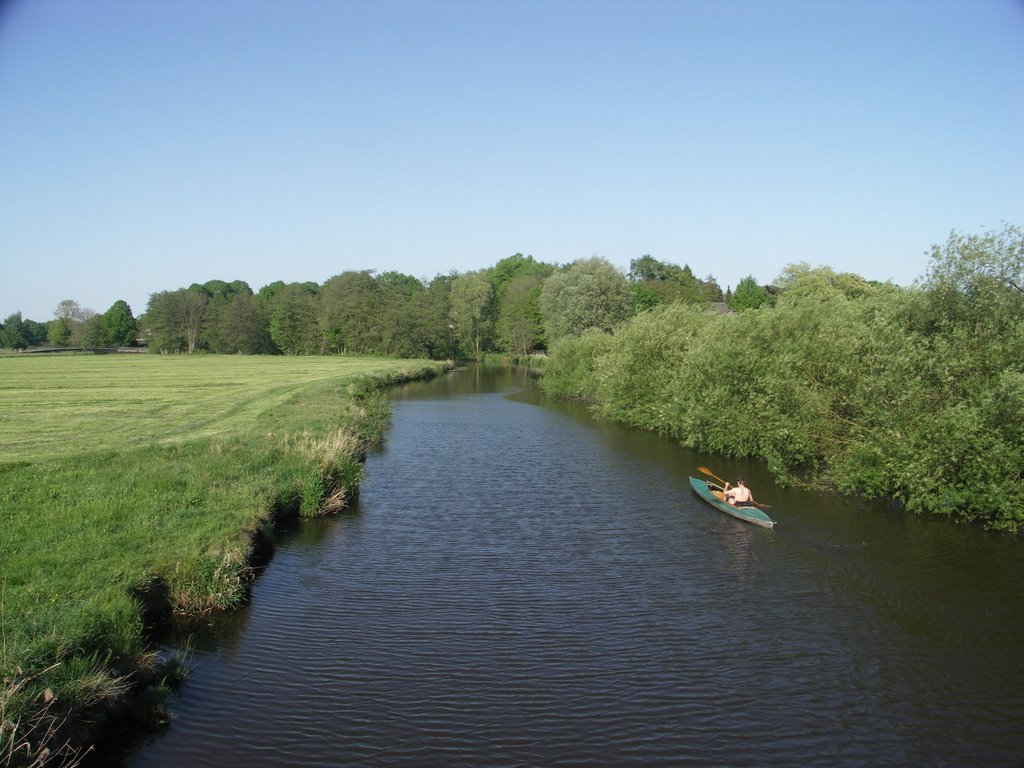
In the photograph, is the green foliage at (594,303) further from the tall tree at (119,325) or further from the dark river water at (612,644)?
the tall tree at (119,325)

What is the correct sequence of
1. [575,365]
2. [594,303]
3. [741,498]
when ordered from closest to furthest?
1. [741,498]
2. [575,365]
3. [594,303]

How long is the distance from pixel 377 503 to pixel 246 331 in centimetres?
10710

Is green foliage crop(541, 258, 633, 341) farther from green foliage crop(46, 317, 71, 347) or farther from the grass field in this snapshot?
green foliage crop(46, 317, 71, 347)

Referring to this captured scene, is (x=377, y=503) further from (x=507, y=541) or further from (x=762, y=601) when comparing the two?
(x=762, y=601)

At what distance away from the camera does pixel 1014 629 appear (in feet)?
47.1

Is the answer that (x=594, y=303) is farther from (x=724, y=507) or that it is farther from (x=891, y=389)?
(x=724, y=507)

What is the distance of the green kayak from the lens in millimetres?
21000

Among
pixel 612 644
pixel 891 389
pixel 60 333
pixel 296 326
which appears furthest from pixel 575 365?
pixel 60 333

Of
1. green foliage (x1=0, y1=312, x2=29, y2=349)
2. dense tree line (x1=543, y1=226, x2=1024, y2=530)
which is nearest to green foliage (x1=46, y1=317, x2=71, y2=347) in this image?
green foliage (x1=0, y1=312, x2=29, y2=349)

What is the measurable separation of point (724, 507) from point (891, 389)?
6.35 m

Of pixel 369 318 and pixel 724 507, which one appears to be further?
pixel 369 318

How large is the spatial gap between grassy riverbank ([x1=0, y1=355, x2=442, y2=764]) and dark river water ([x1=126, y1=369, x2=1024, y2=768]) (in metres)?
1.09

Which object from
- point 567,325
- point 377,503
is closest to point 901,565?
point 377,503

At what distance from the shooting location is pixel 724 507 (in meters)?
22.1
